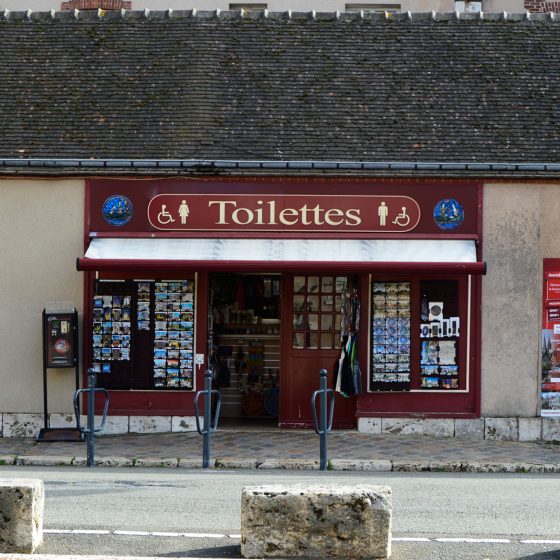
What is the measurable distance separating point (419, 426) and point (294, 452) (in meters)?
2.38

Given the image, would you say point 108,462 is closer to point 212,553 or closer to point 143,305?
point 143,305

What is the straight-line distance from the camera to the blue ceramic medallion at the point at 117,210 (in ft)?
50.6

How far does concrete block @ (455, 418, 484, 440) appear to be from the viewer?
50.2 feet

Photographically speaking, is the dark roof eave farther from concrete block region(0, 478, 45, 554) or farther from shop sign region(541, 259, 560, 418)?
concrete block region(0, 478, 45, 554)

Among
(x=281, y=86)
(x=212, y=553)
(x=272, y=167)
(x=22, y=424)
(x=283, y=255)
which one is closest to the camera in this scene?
(x=212, y=553)

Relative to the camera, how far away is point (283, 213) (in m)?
15.4

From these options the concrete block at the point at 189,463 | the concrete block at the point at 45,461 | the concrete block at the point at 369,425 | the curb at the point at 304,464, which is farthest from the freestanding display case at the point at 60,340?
the concrete block at the point at 369,425

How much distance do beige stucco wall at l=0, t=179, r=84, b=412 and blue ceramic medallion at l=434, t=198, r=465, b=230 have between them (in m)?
4.94

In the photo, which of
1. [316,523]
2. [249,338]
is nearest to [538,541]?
[316,523]

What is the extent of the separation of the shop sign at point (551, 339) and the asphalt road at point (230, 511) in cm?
280

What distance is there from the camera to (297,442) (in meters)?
14.6

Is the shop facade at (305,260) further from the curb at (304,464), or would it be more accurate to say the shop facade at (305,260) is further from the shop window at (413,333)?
the curb at (304,464)

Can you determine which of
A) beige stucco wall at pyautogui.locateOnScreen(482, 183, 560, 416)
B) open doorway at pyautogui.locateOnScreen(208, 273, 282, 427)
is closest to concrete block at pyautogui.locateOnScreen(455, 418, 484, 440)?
beige stucco wall at pyautogui.locateOnScreen(482, 183, 560, 416)

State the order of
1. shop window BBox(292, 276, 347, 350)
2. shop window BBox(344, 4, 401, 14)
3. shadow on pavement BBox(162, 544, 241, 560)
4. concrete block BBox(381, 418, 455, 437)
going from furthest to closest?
shop window BBox(344, 4, 401, 14), shop window BBox(292, 276, 347, 350), concrete block BBox(381, 418, 455, 437), shadow on pavement BBox(162, 544, 241, 560)
